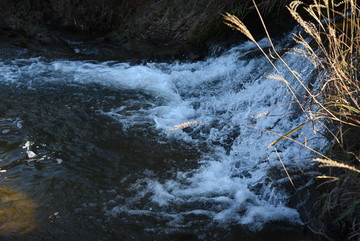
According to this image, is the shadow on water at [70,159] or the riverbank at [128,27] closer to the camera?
the shadow on water at [70,159]

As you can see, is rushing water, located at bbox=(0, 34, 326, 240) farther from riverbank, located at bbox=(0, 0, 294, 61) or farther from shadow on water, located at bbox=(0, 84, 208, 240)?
riverbank, located at bbox=(0, 0, 294, 61)

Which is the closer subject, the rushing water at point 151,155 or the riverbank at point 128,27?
the rushing water at point 151,155

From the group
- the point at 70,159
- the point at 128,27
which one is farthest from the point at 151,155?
the point at 128,27

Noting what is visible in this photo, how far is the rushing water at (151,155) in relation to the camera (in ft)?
8.86

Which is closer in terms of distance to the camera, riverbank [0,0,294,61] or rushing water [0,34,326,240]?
rushing water [0,34,326,240]

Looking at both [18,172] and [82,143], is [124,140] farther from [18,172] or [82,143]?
[18,172]

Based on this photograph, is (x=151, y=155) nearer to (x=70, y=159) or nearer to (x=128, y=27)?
(x=70, y=159)

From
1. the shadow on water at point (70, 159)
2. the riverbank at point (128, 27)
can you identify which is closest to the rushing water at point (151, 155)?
the shadow on water at point (70, 159)

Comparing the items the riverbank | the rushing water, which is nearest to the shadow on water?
the rushing water

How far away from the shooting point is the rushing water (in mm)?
2701

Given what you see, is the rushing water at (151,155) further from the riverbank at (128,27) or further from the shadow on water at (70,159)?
the riverbank at (128,27)

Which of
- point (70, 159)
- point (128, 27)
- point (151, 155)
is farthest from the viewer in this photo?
point (128, 27)

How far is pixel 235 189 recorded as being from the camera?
3123mm

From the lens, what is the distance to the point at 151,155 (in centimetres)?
358
